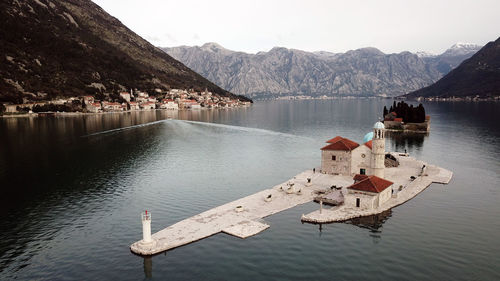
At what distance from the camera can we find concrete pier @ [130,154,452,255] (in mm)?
38438

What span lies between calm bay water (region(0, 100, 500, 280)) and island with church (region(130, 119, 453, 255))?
1.54m

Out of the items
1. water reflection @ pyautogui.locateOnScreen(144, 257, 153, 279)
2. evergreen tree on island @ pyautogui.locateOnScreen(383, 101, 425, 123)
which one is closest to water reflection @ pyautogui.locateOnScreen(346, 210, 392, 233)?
water reflection @ pyautogui.locateOnScreen(144, 257, 153, 279)

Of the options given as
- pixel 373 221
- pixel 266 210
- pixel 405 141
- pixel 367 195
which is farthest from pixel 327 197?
pixel 405 141

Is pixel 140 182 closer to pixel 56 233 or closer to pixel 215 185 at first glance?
pixel 215 185

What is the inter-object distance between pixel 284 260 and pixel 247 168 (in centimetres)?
4315

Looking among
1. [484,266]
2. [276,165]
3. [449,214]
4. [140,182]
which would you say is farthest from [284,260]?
[276,165]

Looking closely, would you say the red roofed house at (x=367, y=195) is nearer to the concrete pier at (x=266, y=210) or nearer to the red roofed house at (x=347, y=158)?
the concrete pier at (x=266, y=210)

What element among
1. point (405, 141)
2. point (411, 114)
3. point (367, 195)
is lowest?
point (367, 195)

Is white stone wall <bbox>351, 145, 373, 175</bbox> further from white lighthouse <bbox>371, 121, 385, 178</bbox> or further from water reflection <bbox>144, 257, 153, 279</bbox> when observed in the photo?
water reflection <bbox>144, 257, 153, 279</bbox>

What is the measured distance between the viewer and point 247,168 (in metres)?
76.5

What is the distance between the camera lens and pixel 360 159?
206 feet

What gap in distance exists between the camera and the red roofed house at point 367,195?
152ft

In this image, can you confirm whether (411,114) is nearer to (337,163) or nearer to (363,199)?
(337,163)

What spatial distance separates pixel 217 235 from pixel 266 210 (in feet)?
31.8
